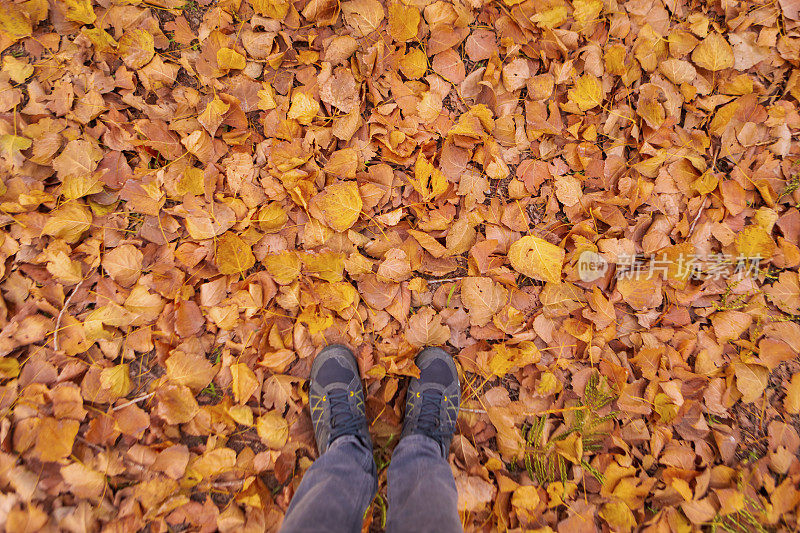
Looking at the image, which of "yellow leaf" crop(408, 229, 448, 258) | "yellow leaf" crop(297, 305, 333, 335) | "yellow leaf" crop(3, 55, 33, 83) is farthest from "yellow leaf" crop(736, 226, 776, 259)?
"yellow leaf" crop(3, 55, 33, 83)

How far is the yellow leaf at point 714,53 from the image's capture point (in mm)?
1516

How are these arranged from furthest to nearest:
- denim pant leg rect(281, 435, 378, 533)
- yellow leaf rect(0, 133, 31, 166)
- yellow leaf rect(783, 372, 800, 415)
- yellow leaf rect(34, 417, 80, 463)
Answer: yellow leaf rect(783, 372, 800, 415) < yellow leaf rect(0, 133, 31, 166) < yellow leaf rect(34, 417, 80, 463) < denim pant leg rect(281, 435, 378, 533)

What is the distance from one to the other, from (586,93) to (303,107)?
1.13 metres

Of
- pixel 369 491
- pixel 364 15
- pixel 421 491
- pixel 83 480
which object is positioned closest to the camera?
pixel 421 491

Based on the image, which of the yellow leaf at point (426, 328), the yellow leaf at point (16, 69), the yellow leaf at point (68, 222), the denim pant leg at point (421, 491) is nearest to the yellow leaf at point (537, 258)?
the yellow leaf at point (426, 328)

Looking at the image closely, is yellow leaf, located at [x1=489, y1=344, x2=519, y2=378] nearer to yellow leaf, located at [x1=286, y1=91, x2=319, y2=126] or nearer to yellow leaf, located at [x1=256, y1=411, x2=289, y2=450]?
yellow leaf, located at [x1=256, y1=411, x2=289, y2=450]

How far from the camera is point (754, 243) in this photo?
4.88 ft

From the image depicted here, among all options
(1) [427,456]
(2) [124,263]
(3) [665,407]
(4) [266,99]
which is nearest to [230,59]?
(4) [266,99]

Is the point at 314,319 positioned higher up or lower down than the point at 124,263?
lower down

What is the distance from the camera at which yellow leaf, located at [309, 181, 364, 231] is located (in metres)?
1.41

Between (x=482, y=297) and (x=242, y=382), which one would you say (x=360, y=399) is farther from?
(x=482, y=297)

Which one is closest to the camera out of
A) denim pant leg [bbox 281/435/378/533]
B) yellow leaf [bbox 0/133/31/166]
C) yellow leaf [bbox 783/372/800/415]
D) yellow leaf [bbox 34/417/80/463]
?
denim pant leg [bbox 281/435/378/533]

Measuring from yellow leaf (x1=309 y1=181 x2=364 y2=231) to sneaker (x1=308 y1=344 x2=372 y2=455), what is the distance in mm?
480

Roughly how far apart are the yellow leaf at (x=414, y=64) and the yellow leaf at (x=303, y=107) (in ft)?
1.25
